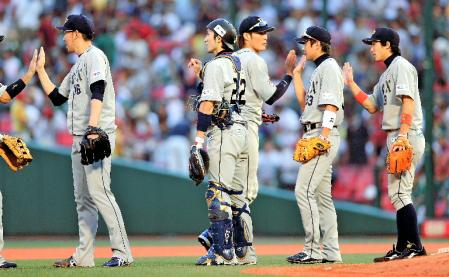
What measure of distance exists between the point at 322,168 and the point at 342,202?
19.3ft

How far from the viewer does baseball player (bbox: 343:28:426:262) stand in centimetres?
825

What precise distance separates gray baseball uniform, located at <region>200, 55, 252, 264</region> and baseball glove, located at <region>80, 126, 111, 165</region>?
822 mm

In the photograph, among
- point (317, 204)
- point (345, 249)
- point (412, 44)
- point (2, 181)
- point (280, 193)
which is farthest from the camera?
point (412, 44)

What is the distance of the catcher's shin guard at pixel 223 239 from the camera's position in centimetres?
778

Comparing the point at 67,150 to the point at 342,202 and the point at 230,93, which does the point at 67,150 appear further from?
the point at 230,93

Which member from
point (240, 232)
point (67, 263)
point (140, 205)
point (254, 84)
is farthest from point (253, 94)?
point (140, 205)

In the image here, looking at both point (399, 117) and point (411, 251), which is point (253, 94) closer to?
point (399, 117)

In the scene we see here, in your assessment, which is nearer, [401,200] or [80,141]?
Answer: [80,141]

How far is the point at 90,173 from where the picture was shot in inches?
308

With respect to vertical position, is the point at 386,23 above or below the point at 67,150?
above

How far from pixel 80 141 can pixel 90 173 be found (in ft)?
0.90

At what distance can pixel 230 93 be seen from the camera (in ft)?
26.3

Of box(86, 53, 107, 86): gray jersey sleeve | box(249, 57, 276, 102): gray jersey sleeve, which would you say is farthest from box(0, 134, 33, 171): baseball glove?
box(249, 57, 276, 102): gray jersey sleeve

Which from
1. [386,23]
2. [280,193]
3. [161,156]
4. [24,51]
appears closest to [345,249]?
[280,193]
